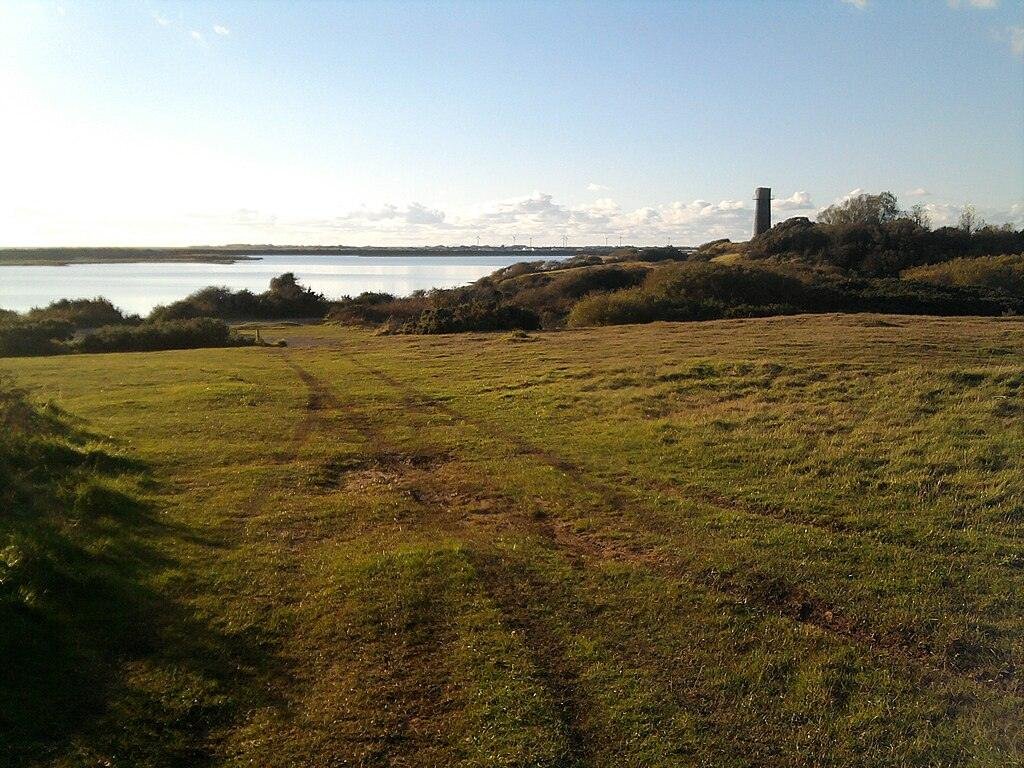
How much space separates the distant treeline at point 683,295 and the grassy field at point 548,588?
87.6 ft

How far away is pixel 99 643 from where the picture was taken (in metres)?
7.01

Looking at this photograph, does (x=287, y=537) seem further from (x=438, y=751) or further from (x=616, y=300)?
(x=616, y=300)

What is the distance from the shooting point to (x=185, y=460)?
44.5 feet

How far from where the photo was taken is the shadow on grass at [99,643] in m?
5.73

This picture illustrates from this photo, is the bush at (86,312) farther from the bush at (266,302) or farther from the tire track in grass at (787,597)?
the tire track in grass at (787,597)

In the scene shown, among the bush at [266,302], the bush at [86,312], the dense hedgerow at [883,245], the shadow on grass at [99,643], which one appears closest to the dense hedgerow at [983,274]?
the dense hedgerow at [883,245]

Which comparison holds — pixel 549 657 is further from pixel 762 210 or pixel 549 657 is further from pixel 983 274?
pixel 762 210

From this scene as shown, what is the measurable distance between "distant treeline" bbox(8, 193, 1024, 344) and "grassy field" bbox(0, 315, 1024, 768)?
1051 inches

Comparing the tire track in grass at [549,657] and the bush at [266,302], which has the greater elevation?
the bush at [266,302]

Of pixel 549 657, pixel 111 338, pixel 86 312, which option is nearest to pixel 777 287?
pixel 111 338

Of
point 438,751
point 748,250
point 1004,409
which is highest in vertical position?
point 748,250

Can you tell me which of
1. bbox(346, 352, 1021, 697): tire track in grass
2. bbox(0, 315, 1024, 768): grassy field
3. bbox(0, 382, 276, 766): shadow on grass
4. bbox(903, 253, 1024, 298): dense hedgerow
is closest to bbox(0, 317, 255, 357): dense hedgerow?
bbox(0, 315, 1024, 768): grassy field

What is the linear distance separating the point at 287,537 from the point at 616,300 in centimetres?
3589

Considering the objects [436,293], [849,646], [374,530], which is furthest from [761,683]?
[436,293]
